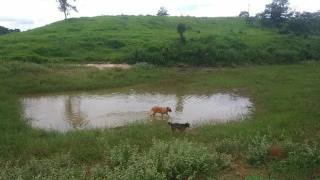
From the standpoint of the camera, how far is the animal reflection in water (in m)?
16.2

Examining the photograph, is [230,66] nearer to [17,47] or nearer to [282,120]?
[17,47]

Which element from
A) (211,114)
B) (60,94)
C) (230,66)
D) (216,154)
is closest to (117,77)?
(60,94)

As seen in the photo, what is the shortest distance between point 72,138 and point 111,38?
33.8 metres

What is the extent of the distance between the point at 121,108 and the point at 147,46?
22900 mm

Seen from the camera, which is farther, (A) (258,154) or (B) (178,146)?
(B) (178,146)

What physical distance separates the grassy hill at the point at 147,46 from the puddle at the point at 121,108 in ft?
46.4

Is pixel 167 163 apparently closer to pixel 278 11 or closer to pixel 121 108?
pixel 121 108

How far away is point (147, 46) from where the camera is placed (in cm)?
4153

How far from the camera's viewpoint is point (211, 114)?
18.1m

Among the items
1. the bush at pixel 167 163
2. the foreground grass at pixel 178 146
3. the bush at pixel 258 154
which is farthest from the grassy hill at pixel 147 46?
the bush at pixel 167 163

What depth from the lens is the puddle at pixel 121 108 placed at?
654 inches

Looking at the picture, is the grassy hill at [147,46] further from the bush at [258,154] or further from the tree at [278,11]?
the bush at [258,154]

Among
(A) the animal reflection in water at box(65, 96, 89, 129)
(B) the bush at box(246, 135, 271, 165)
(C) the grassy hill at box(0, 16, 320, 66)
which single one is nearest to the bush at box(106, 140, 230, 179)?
(B) the bush at box(246, 135, 271, 165)

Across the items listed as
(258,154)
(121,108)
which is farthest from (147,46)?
(258,154)
